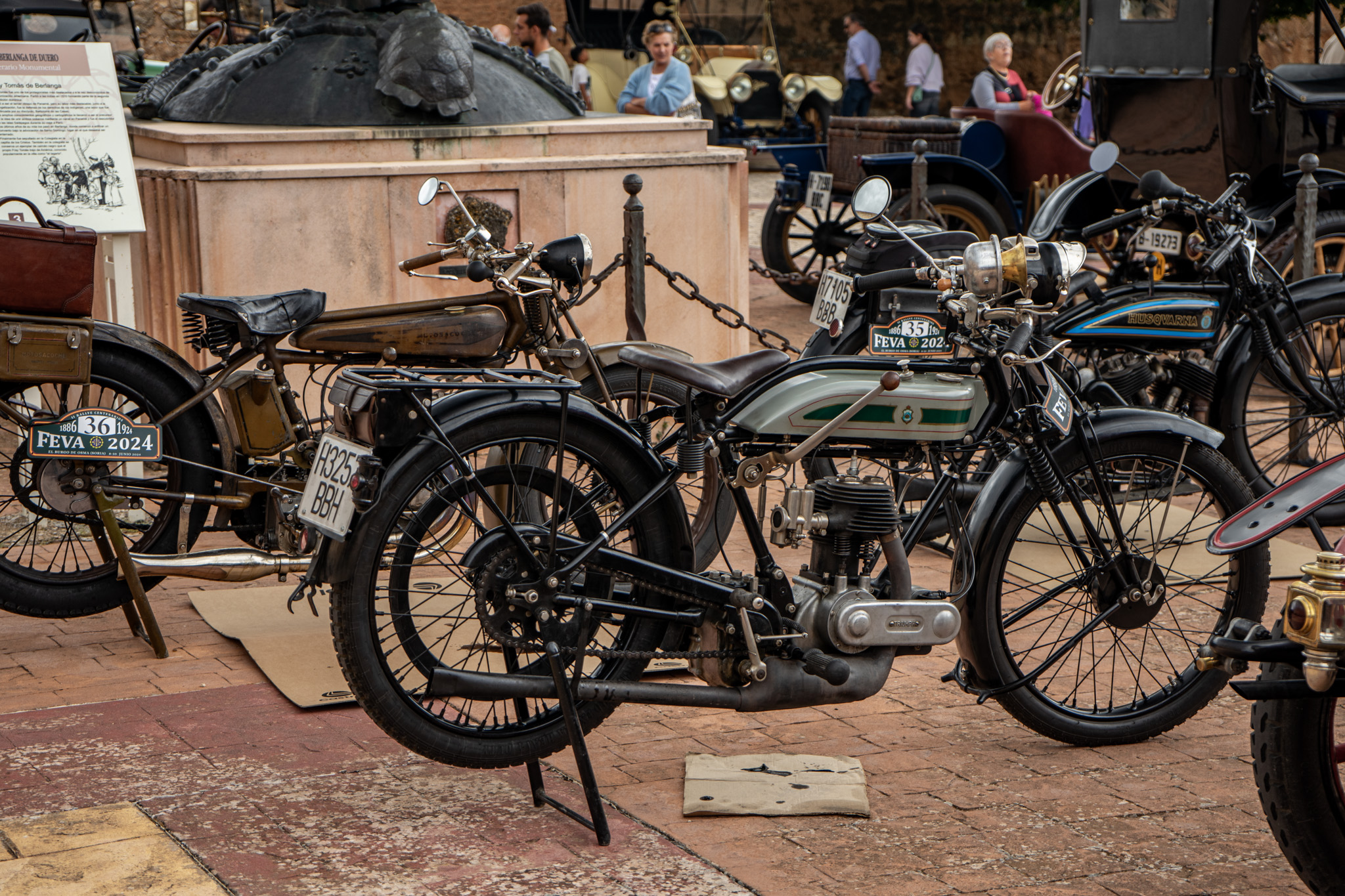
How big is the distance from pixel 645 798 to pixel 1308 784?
1562 mm

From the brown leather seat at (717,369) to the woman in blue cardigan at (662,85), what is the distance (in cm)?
984

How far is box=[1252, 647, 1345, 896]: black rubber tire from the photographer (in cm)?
300

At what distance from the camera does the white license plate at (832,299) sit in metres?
6.18

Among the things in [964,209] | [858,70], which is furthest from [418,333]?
[858,70]

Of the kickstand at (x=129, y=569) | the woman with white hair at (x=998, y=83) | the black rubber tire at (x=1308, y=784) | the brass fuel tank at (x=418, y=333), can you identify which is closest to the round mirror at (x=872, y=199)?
the brass fuel tank at (x=418, y=333)

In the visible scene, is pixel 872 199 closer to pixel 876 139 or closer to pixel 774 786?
pixel 774 786

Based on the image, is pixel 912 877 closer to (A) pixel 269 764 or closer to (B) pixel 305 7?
(A) pixel 269 764

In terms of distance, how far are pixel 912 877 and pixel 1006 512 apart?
1.07m

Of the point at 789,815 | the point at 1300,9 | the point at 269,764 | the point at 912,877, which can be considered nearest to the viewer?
the point at 912,877

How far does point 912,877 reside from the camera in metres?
3.48

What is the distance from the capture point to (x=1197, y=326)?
6.13 m

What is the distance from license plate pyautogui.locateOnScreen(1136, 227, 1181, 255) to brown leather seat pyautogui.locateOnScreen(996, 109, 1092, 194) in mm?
4284

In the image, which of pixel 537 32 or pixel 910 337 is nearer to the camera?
pixel 910 337

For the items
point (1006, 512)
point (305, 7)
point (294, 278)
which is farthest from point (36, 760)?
point (305, 7)
